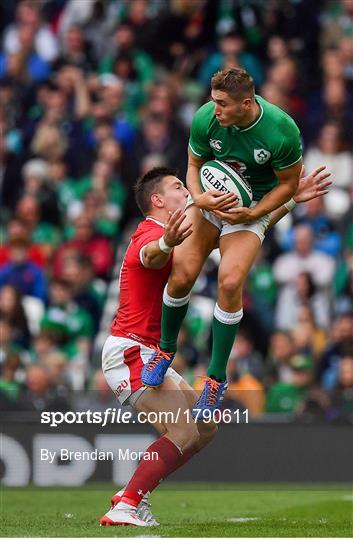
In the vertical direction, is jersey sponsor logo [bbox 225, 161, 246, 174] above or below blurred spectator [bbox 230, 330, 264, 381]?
above

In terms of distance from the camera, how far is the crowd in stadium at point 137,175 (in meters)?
13.5

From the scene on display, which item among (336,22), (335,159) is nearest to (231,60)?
(336,22)

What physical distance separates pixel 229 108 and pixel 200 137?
1.30 feet

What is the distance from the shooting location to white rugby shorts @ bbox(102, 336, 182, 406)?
9.15m

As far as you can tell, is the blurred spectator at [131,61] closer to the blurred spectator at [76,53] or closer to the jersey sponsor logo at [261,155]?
the blurred spectator at [76,53]

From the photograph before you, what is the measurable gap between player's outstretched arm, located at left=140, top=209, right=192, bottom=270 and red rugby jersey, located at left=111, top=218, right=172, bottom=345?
0.68 ft

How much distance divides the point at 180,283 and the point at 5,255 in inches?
263

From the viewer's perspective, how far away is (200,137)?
9.12m

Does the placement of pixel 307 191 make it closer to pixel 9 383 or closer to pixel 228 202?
pixel 228 202

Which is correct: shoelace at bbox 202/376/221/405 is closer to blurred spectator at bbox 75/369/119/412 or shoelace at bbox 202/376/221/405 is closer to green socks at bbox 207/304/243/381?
green socks at bbox 207/304/243/381

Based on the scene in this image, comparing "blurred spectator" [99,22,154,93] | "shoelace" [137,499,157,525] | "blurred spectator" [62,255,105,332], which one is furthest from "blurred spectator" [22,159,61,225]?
"shoelace" [137,499,157,525]

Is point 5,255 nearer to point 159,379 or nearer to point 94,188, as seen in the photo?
point 94,188

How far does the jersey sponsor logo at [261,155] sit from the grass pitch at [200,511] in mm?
2241

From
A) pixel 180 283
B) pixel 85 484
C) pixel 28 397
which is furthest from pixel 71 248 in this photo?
pixel 180 283
